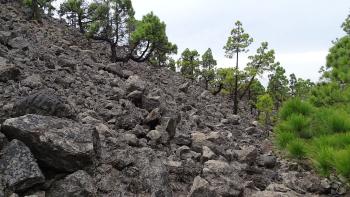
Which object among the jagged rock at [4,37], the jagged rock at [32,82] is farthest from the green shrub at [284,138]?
the jagged rock at [4,37]

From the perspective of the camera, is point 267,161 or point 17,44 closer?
point 267,161

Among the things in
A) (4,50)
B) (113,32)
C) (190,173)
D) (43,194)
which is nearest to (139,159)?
(190,173)

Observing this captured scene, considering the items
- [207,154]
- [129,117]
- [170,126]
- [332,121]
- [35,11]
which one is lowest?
[207,154]

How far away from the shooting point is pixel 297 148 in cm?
643

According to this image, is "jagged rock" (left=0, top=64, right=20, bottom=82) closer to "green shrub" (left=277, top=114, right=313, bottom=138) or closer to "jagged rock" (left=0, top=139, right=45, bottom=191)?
"jagged rock" (left=0, top=139, right=45, bottom=191)

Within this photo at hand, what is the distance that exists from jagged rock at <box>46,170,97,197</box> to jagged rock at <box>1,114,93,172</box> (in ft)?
0.83

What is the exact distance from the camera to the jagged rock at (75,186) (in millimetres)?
6820

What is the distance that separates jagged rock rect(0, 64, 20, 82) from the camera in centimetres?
1140

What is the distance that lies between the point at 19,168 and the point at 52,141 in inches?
29.8

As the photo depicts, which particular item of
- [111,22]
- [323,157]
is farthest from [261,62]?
[323,157]

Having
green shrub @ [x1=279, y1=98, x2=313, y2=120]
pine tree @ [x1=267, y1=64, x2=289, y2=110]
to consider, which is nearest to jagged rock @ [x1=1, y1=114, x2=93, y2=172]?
green shrub @ [x1=279, y1=98, x2=313, y2=120]

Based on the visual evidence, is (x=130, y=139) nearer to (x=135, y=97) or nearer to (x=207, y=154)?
(x=207, y=154)

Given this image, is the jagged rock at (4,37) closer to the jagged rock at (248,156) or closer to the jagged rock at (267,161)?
the jagged rock at (248,156)

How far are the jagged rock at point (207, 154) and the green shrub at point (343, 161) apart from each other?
5.18 meters
